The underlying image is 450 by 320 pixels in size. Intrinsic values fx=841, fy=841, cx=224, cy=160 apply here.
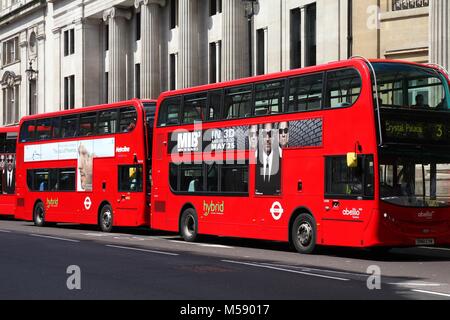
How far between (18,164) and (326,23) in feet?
44.7

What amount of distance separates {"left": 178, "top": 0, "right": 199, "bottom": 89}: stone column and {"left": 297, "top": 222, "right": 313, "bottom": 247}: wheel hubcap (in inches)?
997

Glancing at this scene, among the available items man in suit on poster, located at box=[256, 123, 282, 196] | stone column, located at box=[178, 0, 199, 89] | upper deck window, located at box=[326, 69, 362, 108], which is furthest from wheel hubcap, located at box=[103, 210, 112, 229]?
stone column, located at box=[178, 0, 199, 89]

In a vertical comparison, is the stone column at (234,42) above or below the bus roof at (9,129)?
above

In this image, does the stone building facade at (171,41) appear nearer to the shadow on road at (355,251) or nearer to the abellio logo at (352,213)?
the shadow on road at (355,251)

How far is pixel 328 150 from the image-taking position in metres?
18.2

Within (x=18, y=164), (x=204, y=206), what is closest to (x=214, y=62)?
(x=18, y=164)

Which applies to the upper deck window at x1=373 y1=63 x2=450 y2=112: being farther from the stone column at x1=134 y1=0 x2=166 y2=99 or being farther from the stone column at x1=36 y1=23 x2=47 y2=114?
the stone column at x1=36 y1=23 x2=47 y2=114

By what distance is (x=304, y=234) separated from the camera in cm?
1898

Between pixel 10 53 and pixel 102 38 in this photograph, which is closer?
pixel 102 38

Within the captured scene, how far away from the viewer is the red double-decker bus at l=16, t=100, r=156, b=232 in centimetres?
2594

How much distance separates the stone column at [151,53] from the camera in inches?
1865

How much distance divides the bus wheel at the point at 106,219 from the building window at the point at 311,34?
40.6 ft

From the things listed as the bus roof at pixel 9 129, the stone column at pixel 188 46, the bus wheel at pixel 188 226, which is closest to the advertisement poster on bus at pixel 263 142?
the bus wheel at pixel 188 226
